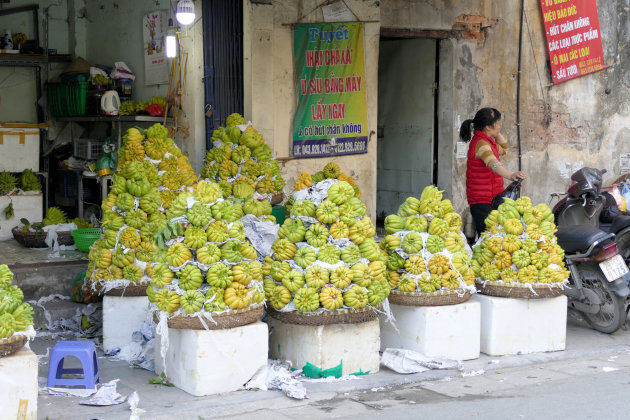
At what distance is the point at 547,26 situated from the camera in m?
11.7

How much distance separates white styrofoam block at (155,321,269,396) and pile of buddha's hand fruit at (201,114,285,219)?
2430 millimetres

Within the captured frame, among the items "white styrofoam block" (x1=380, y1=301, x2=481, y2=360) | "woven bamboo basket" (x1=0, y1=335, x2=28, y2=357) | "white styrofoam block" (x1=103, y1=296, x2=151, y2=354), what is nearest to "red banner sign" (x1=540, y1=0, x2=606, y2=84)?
"white styrofoam block" (x1=380, y1=301, x2=481, y2=360)

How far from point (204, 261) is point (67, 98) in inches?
223

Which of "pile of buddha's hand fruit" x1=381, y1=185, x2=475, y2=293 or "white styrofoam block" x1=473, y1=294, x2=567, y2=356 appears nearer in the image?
"pile of buddha's hand fruit" x1=381, y1=185, x2=475, y2=293

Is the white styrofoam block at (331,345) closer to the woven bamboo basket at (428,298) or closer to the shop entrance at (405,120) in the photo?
the woven bamboo basket at (428,298)

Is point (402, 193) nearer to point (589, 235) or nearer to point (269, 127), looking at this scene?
point (269, 127)

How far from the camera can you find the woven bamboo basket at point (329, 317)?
5980 millimetres

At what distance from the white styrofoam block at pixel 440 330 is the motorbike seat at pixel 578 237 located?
1401 mm

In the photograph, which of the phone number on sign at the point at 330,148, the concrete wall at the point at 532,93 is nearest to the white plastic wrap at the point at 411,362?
the phone number on sign at the point at 330,148

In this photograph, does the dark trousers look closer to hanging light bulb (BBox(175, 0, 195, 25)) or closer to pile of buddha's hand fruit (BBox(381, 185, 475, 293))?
pile of buddha's hand fruit (BBox(381, 185, 475, 293))

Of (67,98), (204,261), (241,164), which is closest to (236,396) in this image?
(204,261)

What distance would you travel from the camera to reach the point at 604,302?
758 centimetres

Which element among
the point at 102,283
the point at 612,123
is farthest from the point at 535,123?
the point at 102,283

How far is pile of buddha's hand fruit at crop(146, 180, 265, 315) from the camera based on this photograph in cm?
572
